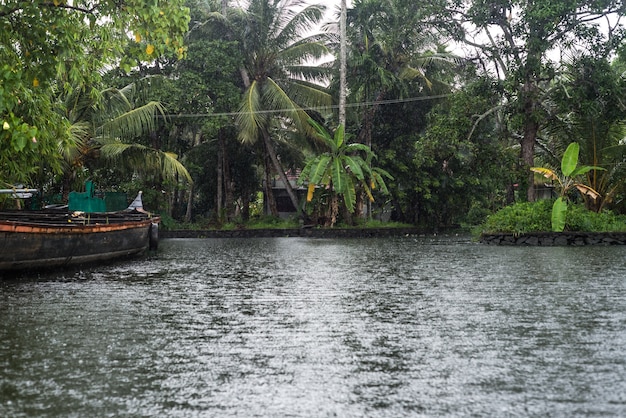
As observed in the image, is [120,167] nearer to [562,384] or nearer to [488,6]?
[488,6]

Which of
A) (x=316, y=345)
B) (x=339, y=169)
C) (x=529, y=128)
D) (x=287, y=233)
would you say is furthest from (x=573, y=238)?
(x=316, y=345)

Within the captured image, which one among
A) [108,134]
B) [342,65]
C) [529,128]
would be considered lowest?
[108,134]

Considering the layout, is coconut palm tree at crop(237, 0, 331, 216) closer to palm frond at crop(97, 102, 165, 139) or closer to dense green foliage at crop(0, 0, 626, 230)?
dense green foliage at crop(0, 0, 626, 230)

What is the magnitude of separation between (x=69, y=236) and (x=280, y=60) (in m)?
19.0

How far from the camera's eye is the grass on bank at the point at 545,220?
870 inches

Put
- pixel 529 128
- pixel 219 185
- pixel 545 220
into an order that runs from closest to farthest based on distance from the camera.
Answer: pixel 545 220 → pixel 529 128 → pixel 219 185

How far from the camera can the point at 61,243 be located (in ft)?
46.2

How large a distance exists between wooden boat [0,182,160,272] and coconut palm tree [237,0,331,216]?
10984 mm

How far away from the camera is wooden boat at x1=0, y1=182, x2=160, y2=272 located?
12531mm

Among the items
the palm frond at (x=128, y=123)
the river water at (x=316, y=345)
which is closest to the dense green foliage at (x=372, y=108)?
the palm frond at (x=128, y=123)

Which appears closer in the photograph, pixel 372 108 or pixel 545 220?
pixel 545 220

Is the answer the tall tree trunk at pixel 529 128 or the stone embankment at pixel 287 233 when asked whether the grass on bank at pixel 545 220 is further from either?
the stone embankment at pixel 287 233

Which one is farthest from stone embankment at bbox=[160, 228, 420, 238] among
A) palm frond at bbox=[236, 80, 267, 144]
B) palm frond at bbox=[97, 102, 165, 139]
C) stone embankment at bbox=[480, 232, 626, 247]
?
stone embankment at bbox=[480, 232, 626, 247]

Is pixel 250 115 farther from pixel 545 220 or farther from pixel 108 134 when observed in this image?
pixel 545 220
